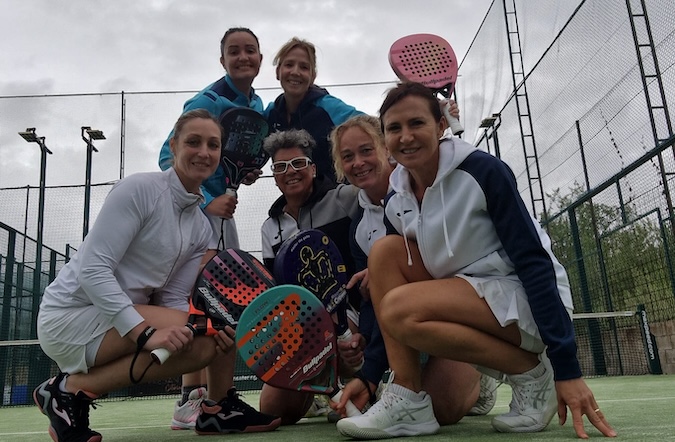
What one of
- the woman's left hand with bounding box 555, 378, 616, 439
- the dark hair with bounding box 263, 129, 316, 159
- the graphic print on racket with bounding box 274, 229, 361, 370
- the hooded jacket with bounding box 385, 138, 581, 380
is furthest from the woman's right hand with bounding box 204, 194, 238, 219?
the woman's left hand with bounding box 555, 378, 616, 439

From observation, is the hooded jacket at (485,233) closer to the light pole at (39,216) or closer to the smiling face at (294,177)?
the smiling face at (294,177)

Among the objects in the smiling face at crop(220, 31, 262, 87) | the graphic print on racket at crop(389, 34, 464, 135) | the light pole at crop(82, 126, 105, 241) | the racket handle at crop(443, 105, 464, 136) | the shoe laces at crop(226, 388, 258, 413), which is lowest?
the shoe laces at crop(226, 388, 258, 413)

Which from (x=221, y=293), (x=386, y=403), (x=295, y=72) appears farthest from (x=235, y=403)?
(x=295, y=72)

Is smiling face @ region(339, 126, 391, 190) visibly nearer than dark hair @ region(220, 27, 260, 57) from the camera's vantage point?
Yes

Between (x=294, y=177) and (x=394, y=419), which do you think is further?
(x=294, y=177)

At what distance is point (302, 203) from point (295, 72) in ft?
2.41

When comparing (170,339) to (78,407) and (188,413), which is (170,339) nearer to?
(78,407)

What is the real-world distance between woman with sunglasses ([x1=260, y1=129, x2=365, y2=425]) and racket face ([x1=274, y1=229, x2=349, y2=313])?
0.93 ft

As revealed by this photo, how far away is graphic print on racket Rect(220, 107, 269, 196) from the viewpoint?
8.96 feet

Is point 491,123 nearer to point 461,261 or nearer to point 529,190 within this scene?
point 529,190

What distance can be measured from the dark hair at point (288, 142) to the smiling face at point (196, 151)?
395 mm

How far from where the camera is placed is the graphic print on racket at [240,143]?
273cm

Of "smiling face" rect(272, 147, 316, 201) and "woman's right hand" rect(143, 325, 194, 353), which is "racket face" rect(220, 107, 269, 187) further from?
"woman's right hand" rect(143, 325, 194, 353)

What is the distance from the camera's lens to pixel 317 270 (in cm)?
226
